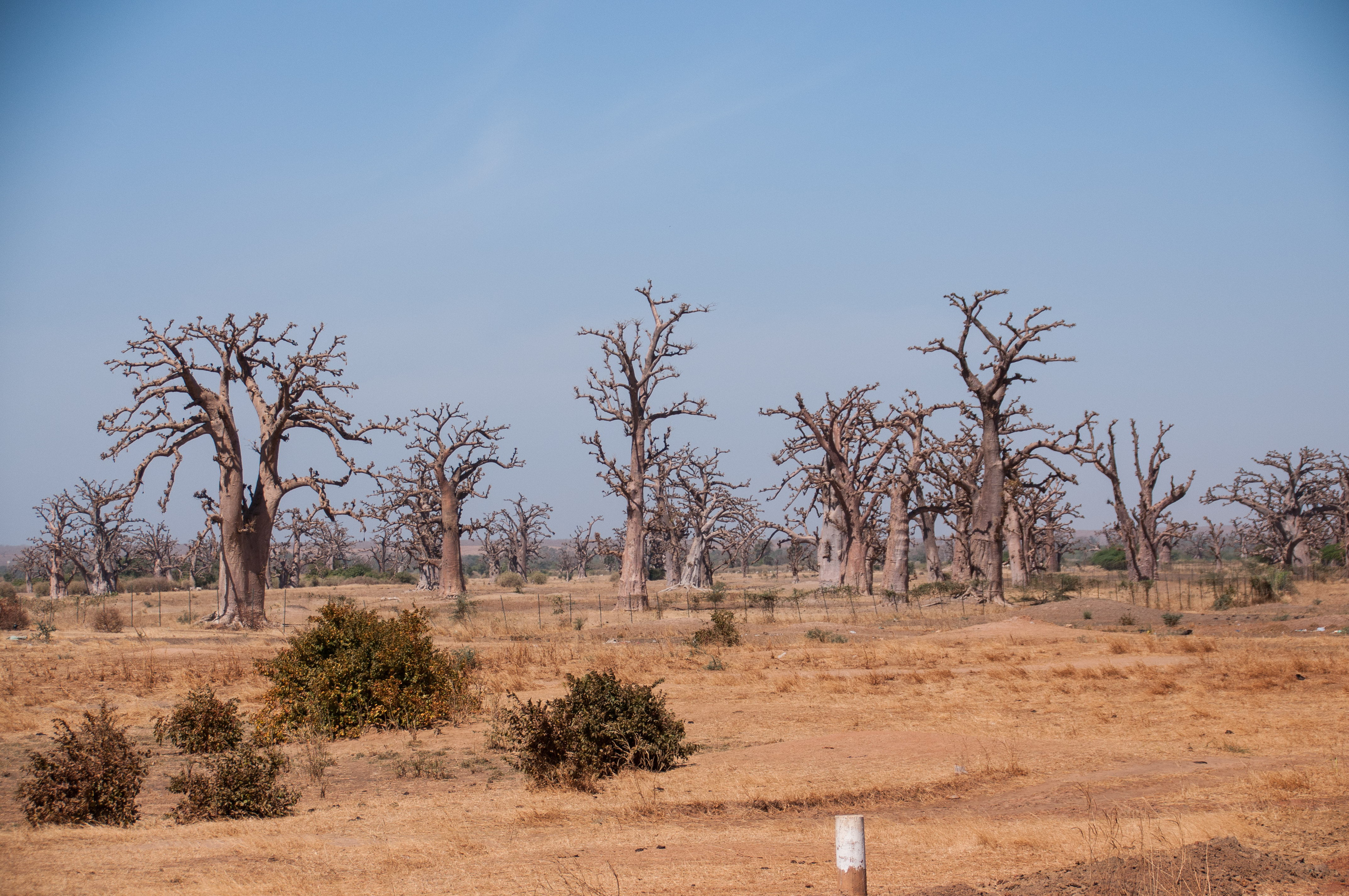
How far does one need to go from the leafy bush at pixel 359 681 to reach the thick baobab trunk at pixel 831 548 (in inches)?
1238

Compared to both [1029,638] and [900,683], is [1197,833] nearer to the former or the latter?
[900,683]

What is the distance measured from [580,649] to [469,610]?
1343 centimetres

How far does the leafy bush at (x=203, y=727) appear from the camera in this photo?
13.6m

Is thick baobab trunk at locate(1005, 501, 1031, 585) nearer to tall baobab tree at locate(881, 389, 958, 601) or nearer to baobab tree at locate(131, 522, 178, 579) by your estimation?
tall baobab tree at locate(881, 389, 958, 601)

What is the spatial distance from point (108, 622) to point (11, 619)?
4869 mm

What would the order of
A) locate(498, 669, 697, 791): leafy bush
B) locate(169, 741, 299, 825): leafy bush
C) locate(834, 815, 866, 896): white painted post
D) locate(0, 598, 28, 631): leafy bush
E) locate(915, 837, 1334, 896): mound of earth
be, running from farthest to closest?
locate(0, 598, 28, 631): leafy bush
locate(498, 669, 697, 791): leafy bush
locate(169, 741, 299, 825): leafy bush
locate(915, 837, 1334, 896): mound of earth
locate(834, 815, 866, 896): white painted post

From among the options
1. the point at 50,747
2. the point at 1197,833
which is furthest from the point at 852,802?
the point at 50,747

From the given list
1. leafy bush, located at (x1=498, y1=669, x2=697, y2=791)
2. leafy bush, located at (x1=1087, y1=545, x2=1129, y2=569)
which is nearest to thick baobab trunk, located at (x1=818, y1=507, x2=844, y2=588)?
leafy bush, located at (x1=498, y1=669, x2=697, y2=791)

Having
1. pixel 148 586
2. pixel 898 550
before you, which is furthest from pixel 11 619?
pixel 148 586

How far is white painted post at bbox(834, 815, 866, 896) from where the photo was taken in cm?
562

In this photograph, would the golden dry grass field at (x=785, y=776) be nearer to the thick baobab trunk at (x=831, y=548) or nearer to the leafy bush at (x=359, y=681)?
the leafy bush at (x=359, y=681)

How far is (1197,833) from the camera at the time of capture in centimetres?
838

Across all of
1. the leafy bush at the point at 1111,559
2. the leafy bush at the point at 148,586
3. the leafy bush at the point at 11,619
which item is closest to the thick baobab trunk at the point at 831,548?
the leafy bush at the point at 11,619

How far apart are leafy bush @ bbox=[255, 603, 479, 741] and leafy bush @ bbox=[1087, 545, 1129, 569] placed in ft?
234
